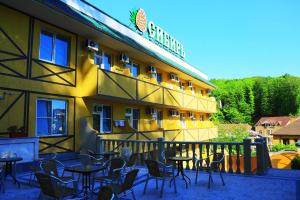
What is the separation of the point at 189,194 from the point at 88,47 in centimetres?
965

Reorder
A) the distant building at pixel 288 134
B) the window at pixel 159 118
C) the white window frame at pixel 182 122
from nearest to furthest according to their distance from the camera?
the window at pixel 159 118
the white window frame at pixel 182 122
the distant building at pixel 288 134

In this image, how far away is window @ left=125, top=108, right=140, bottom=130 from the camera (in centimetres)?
1788

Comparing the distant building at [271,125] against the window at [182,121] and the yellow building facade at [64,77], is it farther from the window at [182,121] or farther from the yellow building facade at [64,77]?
the yellow building facade at [64,77]

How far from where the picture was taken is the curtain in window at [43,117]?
11.5m

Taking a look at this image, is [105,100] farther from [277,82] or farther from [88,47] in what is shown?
[277,82]

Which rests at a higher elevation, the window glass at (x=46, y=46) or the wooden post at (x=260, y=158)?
the window glass at (x=46, y=46)

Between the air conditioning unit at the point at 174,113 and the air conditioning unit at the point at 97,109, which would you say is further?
the air conditioning unit at the point at 174,113

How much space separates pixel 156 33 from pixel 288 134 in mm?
38065

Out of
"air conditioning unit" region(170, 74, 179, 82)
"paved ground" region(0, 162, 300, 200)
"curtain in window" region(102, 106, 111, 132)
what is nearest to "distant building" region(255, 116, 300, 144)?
"air conditioning unit" region(170, 74, 179, 82)

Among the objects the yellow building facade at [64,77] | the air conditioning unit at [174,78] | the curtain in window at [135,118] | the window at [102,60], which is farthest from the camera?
the air conditioning unit at [174,78]

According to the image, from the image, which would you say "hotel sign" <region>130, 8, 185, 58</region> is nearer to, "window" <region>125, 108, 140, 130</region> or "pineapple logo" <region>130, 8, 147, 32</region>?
"pineapple logo" <region>130, 8, 147, 32</region>

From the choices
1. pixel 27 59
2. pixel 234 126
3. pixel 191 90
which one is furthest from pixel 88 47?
pixel 234 126

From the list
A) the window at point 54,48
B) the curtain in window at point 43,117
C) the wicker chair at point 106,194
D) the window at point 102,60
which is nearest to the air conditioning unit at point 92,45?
the window at point 102,60

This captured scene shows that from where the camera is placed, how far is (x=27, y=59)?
36.1 ft
